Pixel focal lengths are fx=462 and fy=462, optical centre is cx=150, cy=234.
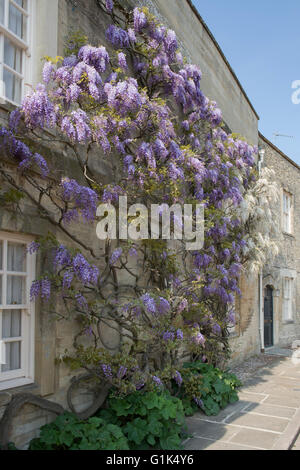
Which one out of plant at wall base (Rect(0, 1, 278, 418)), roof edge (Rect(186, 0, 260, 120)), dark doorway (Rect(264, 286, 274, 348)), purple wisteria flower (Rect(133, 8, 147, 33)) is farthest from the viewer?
dark doorway (Rect(264, 286, 274, 348))

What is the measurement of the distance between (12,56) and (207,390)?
5267mm

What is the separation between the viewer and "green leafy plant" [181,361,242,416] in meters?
6.85

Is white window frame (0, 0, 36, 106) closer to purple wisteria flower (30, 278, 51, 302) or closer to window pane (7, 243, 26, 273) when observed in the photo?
window pane (7, 243, 26, 273)

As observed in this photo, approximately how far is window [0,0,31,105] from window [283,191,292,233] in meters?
13.3

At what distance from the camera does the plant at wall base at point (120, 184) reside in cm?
484

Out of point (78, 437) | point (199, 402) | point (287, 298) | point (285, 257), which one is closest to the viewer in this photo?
point (78, 437)

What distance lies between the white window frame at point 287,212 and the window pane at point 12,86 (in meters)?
13.2

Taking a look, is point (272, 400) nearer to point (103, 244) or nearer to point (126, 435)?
point (126, 435)

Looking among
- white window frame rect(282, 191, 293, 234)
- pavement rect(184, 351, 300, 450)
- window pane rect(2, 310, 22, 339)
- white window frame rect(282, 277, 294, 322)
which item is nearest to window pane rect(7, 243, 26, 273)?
window pane rect(2, 310, 22, 339)

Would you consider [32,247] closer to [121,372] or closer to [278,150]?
[121,372]

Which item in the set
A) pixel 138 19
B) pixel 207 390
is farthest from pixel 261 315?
pixel 138 19

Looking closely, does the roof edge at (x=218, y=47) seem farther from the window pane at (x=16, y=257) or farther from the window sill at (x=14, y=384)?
the window sill at (x=14, y=384)

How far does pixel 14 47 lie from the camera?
4969mm

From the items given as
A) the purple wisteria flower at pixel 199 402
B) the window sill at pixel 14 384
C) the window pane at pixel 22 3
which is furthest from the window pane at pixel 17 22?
the purple wisteria flower at pixel 199 402
